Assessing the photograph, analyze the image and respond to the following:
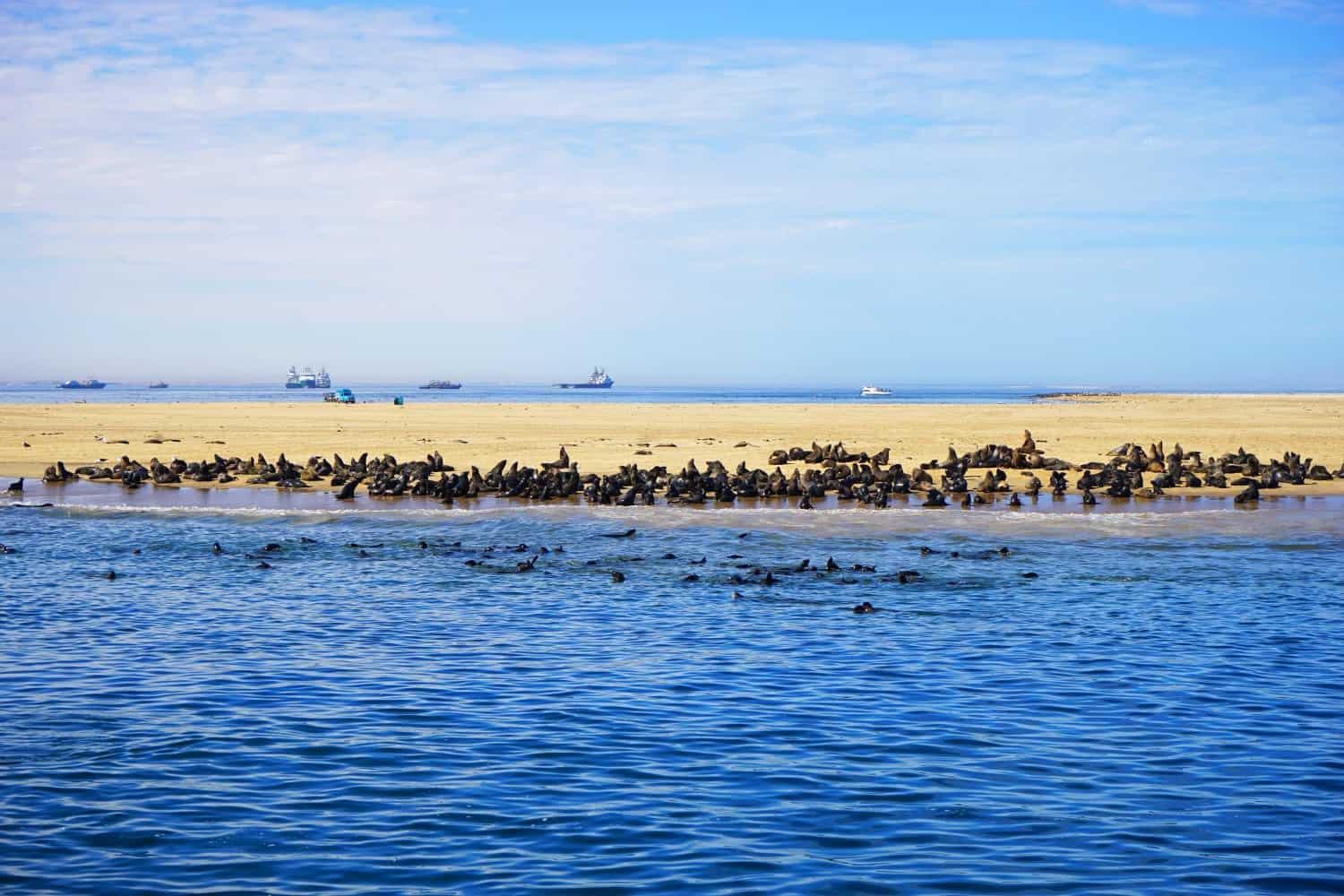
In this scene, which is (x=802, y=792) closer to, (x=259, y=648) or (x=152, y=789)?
(x=152, y=789)

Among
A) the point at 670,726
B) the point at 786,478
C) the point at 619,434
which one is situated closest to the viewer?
the point at 670,726

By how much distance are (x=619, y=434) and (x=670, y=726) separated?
37.6 meters

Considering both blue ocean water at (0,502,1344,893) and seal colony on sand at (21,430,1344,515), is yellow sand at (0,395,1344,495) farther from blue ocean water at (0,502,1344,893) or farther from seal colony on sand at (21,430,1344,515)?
blue ocean water at (0,502,1344,893)

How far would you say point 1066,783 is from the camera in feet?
31.7

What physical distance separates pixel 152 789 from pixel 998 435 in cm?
3999

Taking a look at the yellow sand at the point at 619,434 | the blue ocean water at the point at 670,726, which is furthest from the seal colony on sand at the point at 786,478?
the blue ocean water at the point at 670,726

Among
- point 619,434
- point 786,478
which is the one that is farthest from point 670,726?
point 619,434

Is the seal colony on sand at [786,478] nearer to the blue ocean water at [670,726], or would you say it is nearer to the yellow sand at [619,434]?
the yellow sand at [619,434]

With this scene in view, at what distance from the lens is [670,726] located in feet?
36.6

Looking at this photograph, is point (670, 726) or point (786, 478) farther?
point (786, 478)

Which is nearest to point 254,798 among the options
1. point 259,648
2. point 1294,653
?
point 259,648

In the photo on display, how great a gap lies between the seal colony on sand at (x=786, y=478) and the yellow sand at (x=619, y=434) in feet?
6.39

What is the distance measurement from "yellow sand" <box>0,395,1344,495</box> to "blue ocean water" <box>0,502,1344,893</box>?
16681 millimetres

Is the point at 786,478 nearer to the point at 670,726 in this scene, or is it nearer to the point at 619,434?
the point at 619,434
